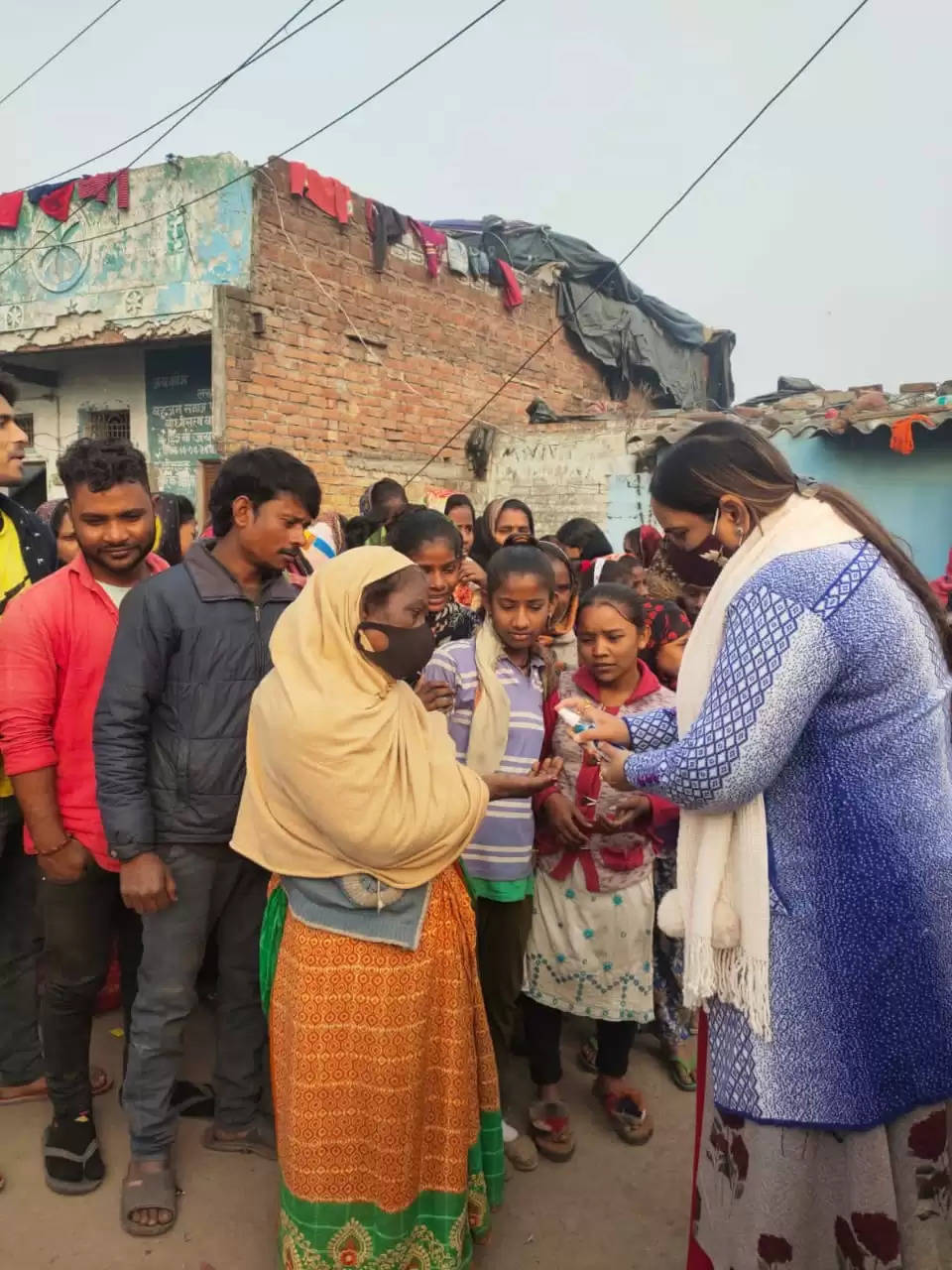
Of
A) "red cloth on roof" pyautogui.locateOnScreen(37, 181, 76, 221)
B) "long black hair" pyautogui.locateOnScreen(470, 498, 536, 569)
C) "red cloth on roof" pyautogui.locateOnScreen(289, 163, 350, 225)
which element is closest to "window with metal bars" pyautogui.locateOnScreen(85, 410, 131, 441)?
"red cloth on roof" pyautogui.locateOnScreen(37, 181, 76, 221)

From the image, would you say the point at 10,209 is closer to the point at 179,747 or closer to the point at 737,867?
the point at 179,747

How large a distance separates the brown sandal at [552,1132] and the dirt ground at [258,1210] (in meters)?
0.04

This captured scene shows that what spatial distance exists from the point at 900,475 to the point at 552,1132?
8.19m

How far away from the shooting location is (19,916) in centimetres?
304

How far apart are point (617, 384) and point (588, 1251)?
1558cm

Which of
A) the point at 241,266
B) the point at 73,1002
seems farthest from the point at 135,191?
the point at 73,1002

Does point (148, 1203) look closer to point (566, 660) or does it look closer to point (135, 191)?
point (566, 660)

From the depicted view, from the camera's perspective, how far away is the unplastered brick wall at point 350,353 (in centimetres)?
988

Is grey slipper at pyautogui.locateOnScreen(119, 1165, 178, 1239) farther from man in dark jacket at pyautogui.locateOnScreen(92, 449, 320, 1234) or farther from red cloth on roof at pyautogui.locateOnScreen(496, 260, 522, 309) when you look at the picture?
red cloth on roof at pyautogui.locateOnScreen(496, 260, 522, 309)

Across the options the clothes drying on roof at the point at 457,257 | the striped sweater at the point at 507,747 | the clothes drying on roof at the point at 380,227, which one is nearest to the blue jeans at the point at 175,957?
the striped sweater at the point at 507,747

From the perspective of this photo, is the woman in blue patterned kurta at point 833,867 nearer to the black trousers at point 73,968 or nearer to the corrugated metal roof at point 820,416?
the black trousers at point 73,968

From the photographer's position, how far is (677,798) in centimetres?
171

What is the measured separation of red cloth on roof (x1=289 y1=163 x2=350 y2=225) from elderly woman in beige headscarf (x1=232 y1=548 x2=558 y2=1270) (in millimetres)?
9524

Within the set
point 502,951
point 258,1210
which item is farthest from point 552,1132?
point 258,1210
